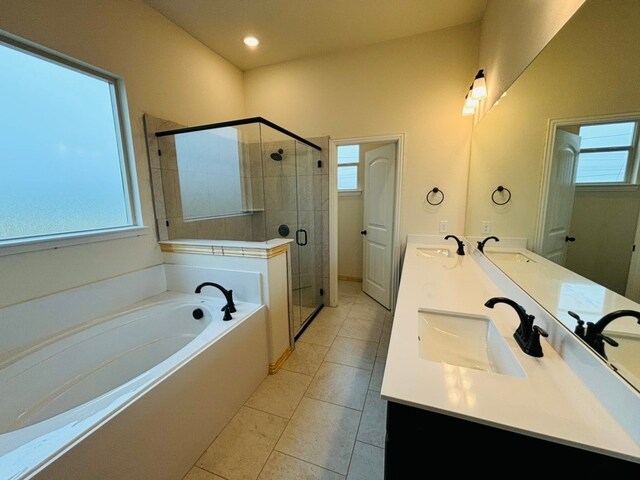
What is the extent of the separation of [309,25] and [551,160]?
89.4 inches

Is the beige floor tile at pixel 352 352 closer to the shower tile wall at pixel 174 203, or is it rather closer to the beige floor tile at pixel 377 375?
the beige floor tile at pixel 377 375

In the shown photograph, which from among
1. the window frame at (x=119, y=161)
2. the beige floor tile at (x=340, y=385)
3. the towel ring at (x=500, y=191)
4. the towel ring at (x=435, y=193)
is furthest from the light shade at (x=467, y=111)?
the window frame at (x=119, y=161)

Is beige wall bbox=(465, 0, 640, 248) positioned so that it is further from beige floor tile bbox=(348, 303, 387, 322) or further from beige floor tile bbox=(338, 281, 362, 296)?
beige floor tile bbox=(338, 281, 362, 296)

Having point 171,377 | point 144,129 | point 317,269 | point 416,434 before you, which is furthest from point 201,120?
point 416,434

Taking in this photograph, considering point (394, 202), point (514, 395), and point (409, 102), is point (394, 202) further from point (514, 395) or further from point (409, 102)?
point (514, 395)

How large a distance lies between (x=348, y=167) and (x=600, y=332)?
11.6ft

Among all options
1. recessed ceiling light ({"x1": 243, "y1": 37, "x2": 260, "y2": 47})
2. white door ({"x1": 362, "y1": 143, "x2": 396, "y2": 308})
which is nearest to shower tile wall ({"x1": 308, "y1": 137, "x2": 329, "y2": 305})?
white door ({"x1": 362, "y1": 143, "x2": 396, "y2": 308})

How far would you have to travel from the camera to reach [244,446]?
1445 millimetres

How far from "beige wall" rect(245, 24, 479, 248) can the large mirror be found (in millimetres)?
1156

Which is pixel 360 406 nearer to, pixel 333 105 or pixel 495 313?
pixel 495 313

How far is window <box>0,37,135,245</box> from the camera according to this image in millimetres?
1437

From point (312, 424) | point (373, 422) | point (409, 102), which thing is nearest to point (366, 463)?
point (373, 422)

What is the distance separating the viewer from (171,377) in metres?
1.22

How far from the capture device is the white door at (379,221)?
300cm
